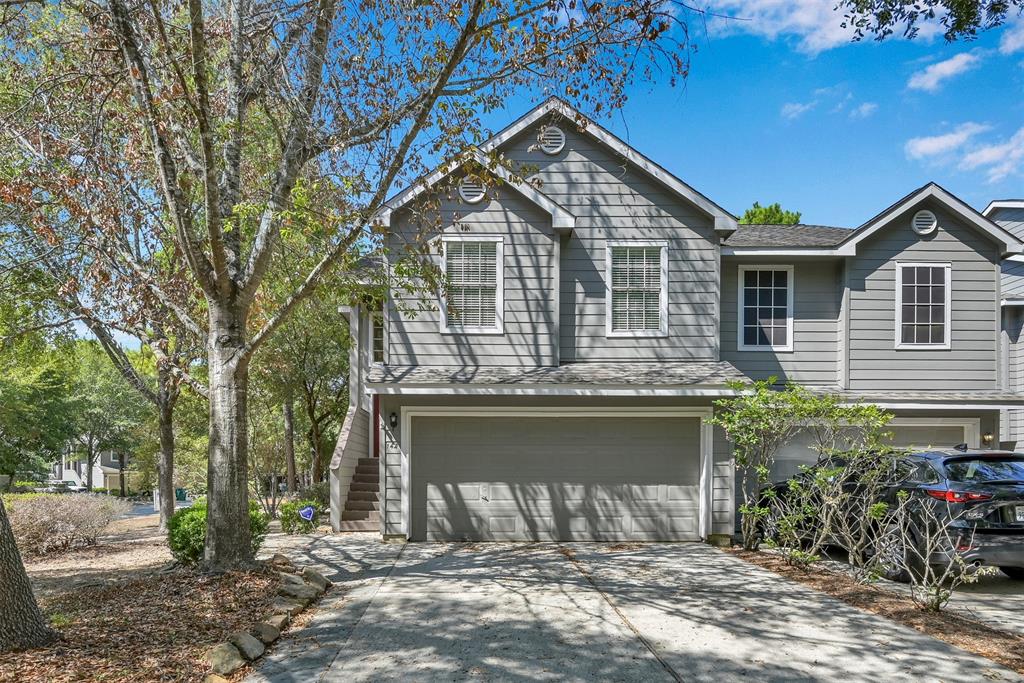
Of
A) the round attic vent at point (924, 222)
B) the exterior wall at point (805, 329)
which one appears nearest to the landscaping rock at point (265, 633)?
the exterior wall at point (805, 329)

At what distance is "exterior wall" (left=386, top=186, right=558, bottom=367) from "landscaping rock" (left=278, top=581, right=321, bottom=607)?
438 centimetres

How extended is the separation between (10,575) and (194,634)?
57.3 inches

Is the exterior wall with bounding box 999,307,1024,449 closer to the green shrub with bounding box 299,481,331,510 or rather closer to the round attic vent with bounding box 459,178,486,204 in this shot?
the round attic vent with bounding box 459,178,486,204

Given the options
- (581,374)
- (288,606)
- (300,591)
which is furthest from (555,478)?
(288,606)

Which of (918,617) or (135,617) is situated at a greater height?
(135,617)

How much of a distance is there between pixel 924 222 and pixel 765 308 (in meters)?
3.23

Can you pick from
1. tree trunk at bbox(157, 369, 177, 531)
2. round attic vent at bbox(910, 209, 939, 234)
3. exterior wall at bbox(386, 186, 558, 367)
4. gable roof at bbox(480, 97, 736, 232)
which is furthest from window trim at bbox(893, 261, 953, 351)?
tree trunk at bbox(157, 369, 177, 531)

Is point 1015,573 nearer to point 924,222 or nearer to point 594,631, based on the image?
point 594,631

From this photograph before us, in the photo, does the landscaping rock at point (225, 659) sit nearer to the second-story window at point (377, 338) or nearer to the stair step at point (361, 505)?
the stair step at point (361, 505)

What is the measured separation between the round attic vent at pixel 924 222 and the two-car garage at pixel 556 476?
562 centimetres

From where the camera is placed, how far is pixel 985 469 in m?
7.55

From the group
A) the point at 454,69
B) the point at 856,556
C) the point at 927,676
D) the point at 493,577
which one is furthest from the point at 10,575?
the point at 856,556

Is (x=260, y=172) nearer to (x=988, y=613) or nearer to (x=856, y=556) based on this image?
(x=856, y=556)

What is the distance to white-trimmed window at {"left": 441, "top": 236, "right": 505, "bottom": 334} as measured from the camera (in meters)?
11.1
